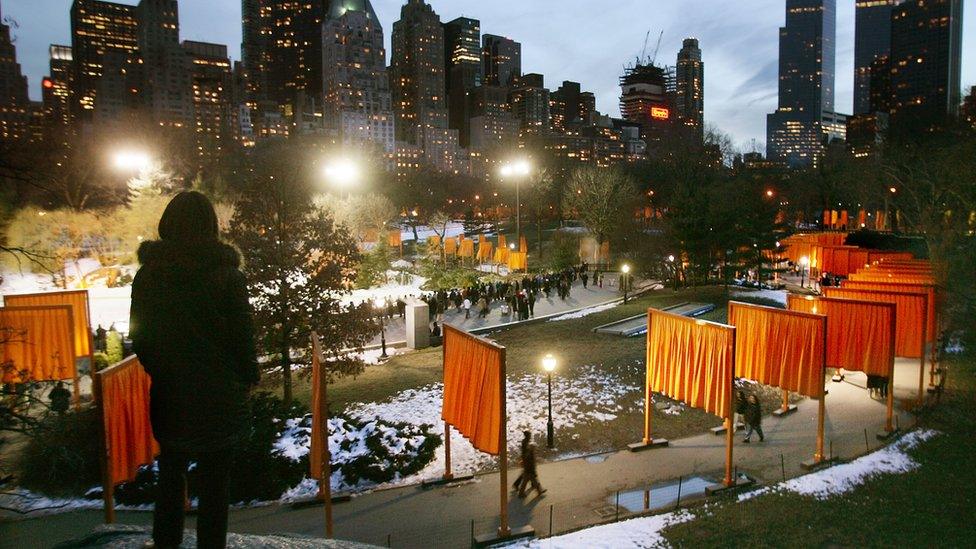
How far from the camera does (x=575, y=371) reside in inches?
754

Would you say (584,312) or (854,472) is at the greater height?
(584,312)

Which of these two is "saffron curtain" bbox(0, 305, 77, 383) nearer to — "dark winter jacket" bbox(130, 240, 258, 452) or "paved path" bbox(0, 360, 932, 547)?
"paved path" bbox(0, 360, 932, 547)

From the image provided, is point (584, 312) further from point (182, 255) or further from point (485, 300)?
point (182, 255)

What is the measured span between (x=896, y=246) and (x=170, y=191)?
47649mm

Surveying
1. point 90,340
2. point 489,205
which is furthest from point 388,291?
point 489,205

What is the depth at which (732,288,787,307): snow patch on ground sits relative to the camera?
30891mm

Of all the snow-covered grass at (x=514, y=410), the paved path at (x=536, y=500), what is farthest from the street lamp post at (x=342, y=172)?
the paved path at (x=536, y=500)

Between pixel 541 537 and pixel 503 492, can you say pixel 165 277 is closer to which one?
pixel 503 492

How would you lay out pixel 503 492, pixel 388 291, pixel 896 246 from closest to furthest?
1. pixel 503 492
2. pixel 388 291
3. pixel 896 246

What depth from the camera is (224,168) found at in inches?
2421

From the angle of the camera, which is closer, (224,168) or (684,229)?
(684,229)

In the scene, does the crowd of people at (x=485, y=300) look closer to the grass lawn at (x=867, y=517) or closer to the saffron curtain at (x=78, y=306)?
the saffron curtain at (x=78, y=306)

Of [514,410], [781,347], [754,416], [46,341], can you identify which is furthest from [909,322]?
[46,341]

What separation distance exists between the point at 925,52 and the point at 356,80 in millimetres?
145473
